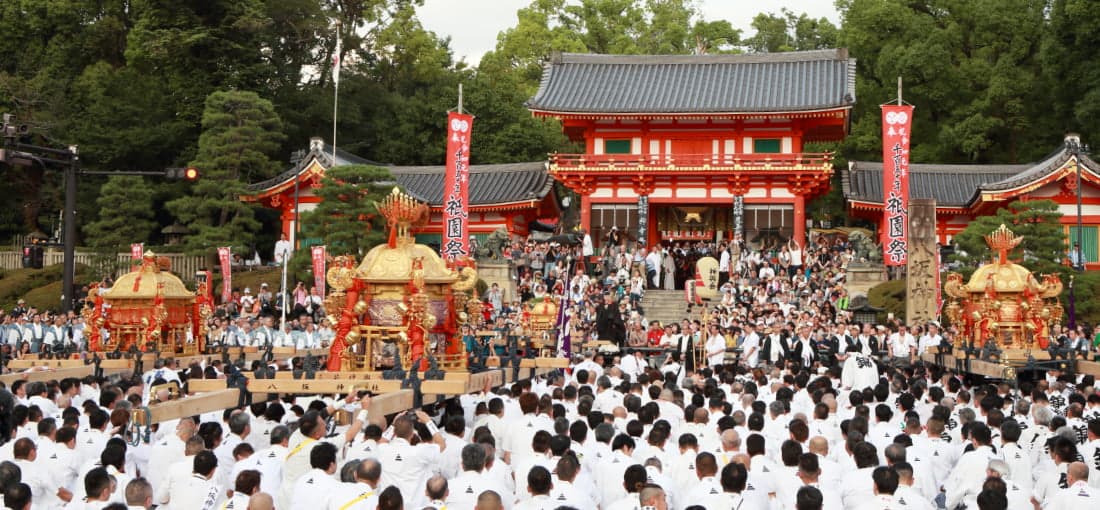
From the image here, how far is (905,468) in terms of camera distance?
23.7 feet

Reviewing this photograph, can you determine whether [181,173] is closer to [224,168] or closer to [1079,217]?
[224,168]

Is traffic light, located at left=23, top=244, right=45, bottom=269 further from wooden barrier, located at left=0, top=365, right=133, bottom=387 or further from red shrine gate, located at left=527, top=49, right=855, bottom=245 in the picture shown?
red shrine gate, located at left=527, top=49, right=855, bottom=245

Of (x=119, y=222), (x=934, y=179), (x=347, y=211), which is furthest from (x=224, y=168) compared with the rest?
(x=934, y=179)

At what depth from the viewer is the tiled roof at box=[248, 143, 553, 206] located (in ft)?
117

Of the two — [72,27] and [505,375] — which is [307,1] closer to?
[72,27]

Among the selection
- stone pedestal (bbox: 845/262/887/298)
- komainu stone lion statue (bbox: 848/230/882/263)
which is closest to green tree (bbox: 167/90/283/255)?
stone pedestal (bbox: 845/262/887/298)

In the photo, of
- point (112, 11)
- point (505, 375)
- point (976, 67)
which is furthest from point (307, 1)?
point (505, 375)

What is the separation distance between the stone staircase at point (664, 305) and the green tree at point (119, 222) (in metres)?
15.9

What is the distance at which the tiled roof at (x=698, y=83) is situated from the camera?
3597 centimetres

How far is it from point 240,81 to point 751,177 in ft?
61.1

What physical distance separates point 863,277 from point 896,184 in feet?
8.44

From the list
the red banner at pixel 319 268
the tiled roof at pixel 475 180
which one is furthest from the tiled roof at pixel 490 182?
the red banner at pixel 319 268

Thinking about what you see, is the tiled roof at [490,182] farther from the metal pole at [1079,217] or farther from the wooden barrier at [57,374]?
the wooden barrier at [57,374]

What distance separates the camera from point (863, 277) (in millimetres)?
28719
